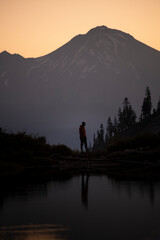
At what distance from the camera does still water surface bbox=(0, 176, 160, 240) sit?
13.5ft

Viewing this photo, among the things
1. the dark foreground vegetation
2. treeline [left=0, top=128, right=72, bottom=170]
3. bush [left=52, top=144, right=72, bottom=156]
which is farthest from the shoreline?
bush [left=52, top=144, right=72, bottom=156]

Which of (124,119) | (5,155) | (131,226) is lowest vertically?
(131,226)

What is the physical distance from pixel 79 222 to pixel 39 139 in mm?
13177

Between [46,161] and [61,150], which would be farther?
[61,150]

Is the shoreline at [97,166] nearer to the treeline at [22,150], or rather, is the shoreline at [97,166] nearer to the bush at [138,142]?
the treeline at [22,150]

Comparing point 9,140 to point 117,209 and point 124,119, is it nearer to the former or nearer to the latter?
point 117,209

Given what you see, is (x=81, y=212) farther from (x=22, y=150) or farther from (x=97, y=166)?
(x=22, y=150)

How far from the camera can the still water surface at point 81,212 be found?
412 cm

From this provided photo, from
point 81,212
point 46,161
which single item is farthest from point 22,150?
point 81,212

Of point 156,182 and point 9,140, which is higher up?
point 9,140

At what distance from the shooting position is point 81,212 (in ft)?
17.3

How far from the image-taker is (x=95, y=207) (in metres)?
5.68

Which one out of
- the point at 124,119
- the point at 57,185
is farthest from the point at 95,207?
the point at 124,119

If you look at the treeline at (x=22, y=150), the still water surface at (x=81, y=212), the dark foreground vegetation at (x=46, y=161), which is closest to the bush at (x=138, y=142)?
the dark foreground vegetation at (x=46, y=161)
